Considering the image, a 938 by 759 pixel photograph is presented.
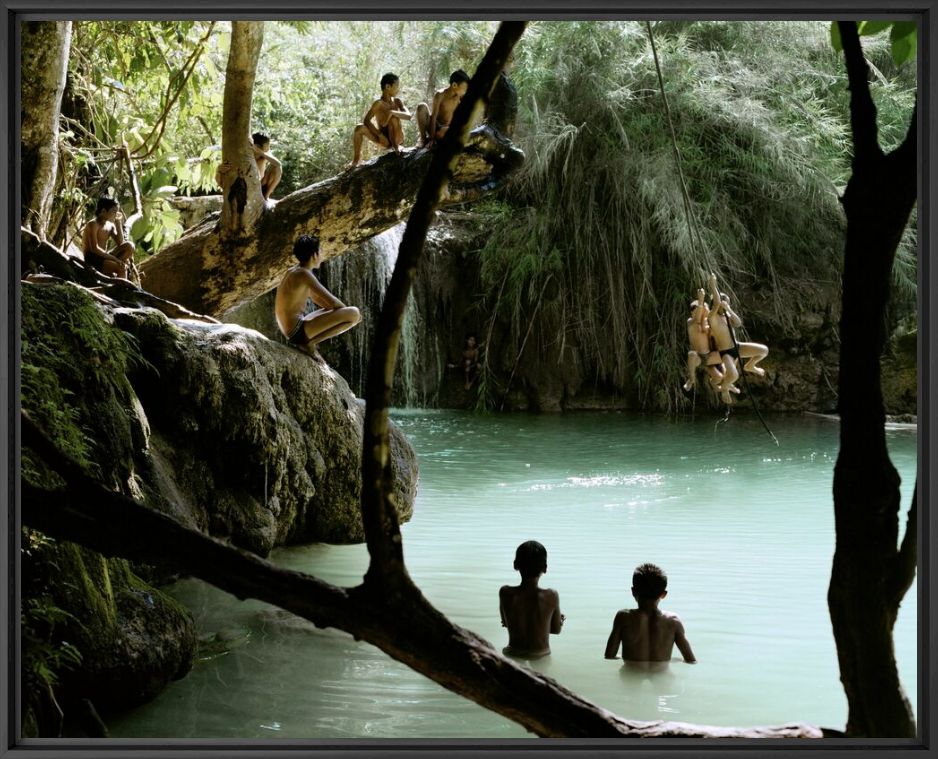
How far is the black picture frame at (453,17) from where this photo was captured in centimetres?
214

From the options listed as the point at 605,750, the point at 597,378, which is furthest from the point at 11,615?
the point at 597,378

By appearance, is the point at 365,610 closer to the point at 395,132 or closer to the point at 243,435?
the point at 243,435

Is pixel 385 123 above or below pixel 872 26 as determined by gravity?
above

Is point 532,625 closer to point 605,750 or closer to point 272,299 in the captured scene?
point 605,750

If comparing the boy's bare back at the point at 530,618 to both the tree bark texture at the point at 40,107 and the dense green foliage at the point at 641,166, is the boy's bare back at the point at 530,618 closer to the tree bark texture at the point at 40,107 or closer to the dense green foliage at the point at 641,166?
the tree bark texture at the point at 40,107

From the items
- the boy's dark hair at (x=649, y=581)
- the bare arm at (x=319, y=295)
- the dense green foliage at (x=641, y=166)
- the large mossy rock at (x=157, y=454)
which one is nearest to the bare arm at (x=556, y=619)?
the boy's dark hair at (x=649, y=581)

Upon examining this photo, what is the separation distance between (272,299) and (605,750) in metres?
8.63

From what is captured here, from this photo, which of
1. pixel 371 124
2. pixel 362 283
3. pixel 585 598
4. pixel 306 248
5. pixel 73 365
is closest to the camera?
pixel 73 365

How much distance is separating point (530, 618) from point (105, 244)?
3.38 metres

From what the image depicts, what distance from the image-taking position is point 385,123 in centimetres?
619

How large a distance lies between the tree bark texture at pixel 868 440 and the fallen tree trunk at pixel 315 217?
3.78 m

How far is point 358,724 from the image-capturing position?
2.74 m

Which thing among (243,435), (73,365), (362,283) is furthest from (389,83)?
(362,283)

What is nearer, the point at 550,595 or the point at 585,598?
the point at 550,595
